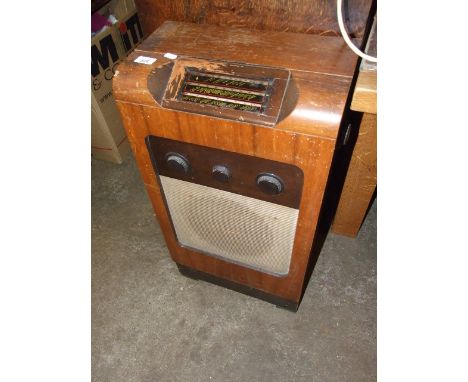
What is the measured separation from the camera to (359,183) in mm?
1243

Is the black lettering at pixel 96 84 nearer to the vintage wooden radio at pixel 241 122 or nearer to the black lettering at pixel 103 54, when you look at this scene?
the black lettering at pixel 103 54

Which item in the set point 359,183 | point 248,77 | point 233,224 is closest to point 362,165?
point 359,183

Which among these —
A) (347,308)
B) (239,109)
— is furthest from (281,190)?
(347,308)

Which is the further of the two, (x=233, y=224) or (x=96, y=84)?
(x=96, y=84)

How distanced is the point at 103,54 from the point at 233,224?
43.2 inches

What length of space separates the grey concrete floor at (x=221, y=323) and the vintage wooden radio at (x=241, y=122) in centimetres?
41

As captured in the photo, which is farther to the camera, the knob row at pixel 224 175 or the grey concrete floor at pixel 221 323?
the grey concrete floor at pixel 221 323

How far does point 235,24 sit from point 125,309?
3.41 feet

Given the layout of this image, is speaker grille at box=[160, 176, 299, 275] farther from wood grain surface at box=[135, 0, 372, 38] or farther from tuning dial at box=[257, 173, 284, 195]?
wood grain surface at box=[135, 0, 372, 38]

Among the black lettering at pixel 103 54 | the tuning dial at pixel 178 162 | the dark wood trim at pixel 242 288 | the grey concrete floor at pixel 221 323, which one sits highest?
the tuning dial at pixel 178 162

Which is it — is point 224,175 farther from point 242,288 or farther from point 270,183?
point 242,288

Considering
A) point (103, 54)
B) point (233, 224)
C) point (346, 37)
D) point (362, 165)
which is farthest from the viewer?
point (103, 54)

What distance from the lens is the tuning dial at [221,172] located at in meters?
0.79

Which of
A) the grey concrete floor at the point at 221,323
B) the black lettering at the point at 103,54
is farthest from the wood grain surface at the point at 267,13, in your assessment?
the grey concrete floor at the point at 221,323
